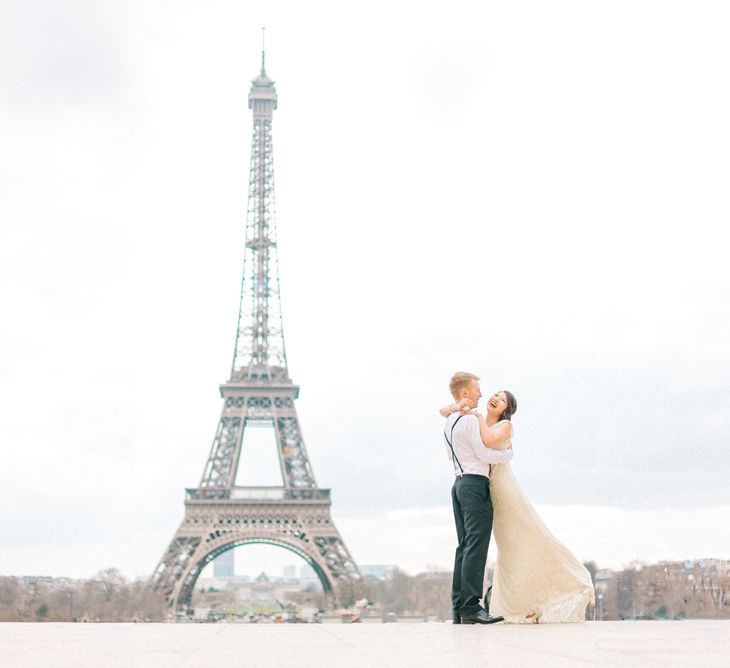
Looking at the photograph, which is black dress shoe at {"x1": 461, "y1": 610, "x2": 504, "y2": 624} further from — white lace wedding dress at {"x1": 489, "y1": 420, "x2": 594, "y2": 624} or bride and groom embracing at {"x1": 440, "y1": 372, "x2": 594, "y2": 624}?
white lace wedding dress at {"x1": 489, "y1": 420, "x2": 594, "y2": 624}

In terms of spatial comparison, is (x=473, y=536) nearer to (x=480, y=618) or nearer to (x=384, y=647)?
(x=480, y=618)

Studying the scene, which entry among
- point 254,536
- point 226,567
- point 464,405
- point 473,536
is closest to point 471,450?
point 464,405

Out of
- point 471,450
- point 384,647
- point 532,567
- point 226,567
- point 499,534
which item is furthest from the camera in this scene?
point 226,567

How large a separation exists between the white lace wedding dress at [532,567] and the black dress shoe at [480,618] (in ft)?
1.17

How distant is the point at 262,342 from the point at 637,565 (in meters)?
29.8

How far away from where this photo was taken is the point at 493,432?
6.77 meters

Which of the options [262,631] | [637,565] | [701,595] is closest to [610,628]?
[262,631]

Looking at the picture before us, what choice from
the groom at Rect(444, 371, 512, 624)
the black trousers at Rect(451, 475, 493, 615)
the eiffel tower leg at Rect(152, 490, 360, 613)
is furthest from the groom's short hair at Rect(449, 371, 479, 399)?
the eiffel tower leg at Rect(152, 490, 360, 613)

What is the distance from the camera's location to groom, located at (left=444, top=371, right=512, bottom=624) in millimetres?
6766

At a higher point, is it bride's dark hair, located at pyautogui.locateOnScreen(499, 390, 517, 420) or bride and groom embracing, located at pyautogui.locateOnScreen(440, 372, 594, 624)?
bride's dark hair, located at pyautogui.locateOnScreen(499, 390, 517, 420)

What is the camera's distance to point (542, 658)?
4.02 metres

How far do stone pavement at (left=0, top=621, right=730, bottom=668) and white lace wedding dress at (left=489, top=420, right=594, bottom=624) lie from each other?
0.56 m

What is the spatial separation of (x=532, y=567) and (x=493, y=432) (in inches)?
42.2

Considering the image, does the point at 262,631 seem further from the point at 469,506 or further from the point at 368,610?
the point at 368,610
